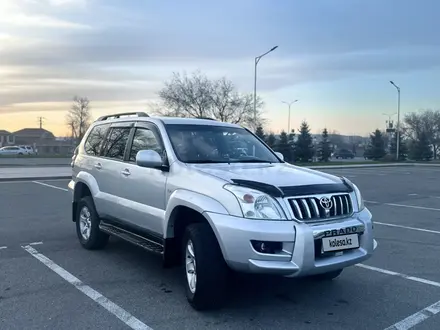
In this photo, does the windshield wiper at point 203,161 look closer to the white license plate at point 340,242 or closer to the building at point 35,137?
the white license plate at point 340,242

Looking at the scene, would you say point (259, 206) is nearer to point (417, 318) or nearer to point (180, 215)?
point (180, 215)

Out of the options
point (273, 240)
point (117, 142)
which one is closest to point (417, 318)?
point (273, 240)

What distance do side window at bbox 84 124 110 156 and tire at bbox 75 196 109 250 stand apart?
28.3 inches

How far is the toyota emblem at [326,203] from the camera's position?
4246mm

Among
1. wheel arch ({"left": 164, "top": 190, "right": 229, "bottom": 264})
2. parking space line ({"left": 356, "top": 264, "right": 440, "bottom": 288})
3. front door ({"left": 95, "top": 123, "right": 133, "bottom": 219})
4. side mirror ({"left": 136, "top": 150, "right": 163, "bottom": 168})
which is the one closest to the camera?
wheel arch ({"left": 164, "top": 190, "right": 229, "bottom": 264})

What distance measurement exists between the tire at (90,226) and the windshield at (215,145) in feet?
6.49

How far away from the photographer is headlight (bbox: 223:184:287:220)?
4.01m

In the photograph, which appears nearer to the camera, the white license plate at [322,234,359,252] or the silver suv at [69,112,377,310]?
the silver suv at [69,112,377,310]

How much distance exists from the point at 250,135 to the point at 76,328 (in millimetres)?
3370

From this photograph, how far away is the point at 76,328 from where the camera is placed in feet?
12.8

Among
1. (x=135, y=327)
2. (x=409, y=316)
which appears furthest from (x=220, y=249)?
(x=409, y=316)

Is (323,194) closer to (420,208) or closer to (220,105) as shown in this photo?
(420,208)

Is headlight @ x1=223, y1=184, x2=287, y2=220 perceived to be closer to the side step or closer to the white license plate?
the white license plate

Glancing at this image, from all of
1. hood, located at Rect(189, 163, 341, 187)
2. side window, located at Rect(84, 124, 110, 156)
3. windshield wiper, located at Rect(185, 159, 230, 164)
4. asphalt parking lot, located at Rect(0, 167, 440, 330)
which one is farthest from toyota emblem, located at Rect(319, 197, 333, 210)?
side window, located at Rect(84, 124, 110, 156)
